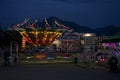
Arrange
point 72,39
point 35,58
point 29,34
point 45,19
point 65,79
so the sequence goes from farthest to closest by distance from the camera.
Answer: point 72,39 → point 45,19 → point 29,34 → point 35,58 → point 65,79

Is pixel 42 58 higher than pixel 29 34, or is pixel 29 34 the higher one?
pixel 29 34

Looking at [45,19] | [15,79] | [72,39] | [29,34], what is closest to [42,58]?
[29,34]

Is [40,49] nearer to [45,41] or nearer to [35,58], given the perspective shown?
[45,41]

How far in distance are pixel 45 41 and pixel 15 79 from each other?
39.5 metres

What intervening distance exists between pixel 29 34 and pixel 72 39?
28.1m

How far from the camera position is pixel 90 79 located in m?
19.4

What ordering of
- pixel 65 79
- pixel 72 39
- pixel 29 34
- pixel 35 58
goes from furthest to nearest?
pixel 72 39 → pixel 29 34 → pixel 35 58 → pixel 65 79

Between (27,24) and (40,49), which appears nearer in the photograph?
(27,24)

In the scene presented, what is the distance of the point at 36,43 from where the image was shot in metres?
59.6

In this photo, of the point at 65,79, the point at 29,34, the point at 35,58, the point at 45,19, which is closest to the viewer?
the point at 65,79

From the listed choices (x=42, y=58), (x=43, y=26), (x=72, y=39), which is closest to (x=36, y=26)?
(x=43, y=26)

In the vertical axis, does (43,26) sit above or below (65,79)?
above

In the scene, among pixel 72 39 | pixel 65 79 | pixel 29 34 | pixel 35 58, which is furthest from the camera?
pixel 72 39

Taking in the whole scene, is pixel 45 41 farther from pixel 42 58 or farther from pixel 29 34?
pixel 42 58
